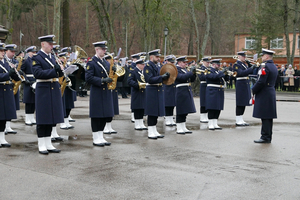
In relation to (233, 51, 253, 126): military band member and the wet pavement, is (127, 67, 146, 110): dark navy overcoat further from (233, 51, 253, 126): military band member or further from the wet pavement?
(233, 51, 253, 126): military band member

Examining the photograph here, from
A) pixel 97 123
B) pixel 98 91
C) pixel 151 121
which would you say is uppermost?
pixel 98 91

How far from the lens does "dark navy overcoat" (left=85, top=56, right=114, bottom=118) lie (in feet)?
28.7

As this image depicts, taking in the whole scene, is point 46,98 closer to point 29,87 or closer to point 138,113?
point 29,87

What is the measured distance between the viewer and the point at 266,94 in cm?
960

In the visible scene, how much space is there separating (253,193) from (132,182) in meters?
1.72

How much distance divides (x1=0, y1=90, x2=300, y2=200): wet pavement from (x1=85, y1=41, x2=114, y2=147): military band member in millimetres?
462

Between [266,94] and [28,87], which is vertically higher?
[28,87]

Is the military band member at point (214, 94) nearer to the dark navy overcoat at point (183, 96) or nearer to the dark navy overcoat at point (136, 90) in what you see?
the dark navy overcoat at point (183, 96)

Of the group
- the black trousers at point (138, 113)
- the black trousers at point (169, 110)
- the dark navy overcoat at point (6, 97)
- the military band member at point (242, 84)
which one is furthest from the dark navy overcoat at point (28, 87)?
the military band member at point (242, 84)

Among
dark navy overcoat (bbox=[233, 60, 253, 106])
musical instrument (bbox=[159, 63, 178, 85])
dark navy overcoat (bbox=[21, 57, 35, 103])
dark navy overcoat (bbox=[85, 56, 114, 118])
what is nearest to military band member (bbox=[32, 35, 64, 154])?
dark navy overcoat (bbox=[85, 56, 114, 118])

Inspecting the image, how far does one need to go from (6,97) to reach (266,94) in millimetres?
5780

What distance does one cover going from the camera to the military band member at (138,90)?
11234mm

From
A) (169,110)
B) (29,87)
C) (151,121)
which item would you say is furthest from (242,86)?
(29,87)

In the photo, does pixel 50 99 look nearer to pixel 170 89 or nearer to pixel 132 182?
pixel 132 182
